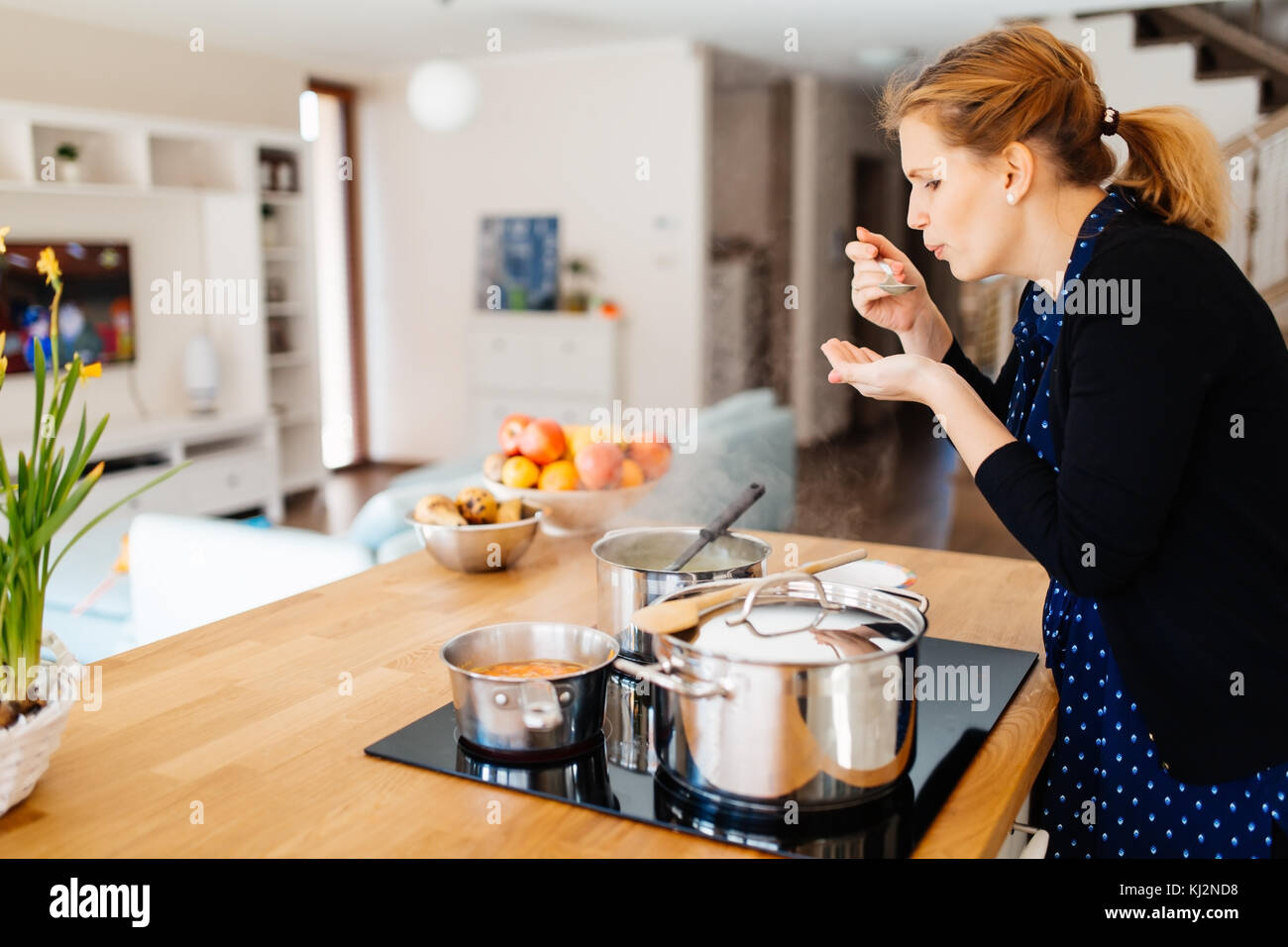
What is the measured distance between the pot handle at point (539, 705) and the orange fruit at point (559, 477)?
2.90 feet

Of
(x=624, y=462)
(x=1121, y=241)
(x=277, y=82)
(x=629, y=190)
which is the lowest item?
(x=624, y=462)

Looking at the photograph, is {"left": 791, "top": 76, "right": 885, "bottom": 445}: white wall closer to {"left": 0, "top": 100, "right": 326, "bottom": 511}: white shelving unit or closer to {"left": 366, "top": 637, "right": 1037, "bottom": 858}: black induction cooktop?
{"left": 0, "top": 100, "right": 326, "bottom": 511}: white shelving unit

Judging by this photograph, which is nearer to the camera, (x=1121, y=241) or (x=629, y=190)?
(x=1121, y=241)

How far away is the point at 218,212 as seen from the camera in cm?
590

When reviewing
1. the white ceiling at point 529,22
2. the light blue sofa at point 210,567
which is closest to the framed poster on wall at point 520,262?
the white ceiling at point 529,22

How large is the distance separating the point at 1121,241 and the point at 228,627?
3.68ft

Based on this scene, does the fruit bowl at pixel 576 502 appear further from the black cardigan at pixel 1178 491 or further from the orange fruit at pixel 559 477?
the black cardigan at pixel 1178 491

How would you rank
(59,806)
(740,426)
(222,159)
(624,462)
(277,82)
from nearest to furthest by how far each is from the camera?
(59,806)
(624,462)
(740,426)
(222,159)
(277,82)

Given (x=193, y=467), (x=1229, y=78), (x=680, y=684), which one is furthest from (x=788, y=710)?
(x=1229, y=78)

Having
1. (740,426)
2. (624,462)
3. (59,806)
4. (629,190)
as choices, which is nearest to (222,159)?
(629,190)

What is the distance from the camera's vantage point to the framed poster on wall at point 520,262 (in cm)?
675

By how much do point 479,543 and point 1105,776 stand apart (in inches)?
35.4

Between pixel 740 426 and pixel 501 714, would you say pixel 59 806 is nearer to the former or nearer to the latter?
pixel 501 714

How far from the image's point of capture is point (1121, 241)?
1.01 metres
